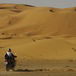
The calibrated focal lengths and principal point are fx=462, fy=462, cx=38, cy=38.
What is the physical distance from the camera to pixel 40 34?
50.4m

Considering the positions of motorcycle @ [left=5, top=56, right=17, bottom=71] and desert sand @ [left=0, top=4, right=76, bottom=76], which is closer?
motorcycle @ [left=5, top=56, right=17, bottom=71]

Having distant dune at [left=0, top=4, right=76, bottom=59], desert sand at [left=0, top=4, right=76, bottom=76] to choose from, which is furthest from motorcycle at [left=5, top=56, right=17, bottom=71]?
distant dune at [left=0, top=4, right=76, bottom=59]

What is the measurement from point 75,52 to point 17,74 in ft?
47.1

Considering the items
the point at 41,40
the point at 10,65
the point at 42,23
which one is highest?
the point at 42,23

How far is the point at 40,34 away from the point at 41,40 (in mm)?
12763

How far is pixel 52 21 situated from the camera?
54.4m

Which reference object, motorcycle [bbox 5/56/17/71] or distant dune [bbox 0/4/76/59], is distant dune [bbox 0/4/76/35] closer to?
distant dune [bbox 0/4/76/59]

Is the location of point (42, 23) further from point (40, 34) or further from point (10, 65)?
point (10, 65)

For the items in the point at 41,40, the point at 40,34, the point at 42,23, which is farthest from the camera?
the point at 42,23

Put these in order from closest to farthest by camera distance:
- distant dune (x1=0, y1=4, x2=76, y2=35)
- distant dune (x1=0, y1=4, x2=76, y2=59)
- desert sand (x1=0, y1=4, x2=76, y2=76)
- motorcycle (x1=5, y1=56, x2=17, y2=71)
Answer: motorcycle (x1=5, y1=56, x2=17, y2=71)
desert sand (x1=0, y1=4, x2=76, y2=76)
distant dune (x1=0, y1=4, x2=76, y2=59)
distant dune (x1=0, y1=4, x2=76, y2=35)

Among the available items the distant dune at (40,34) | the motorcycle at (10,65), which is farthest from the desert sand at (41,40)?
the motorcycle at (10,65)

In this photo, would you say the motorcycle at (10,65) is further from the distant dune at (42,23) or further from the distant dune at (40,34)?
the distant dune at (42,23)

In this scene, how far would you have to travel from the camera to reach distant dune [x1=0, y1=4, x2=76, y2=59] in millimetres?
33987

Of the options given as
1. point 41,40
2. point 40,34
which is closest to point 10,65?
point 41,40
